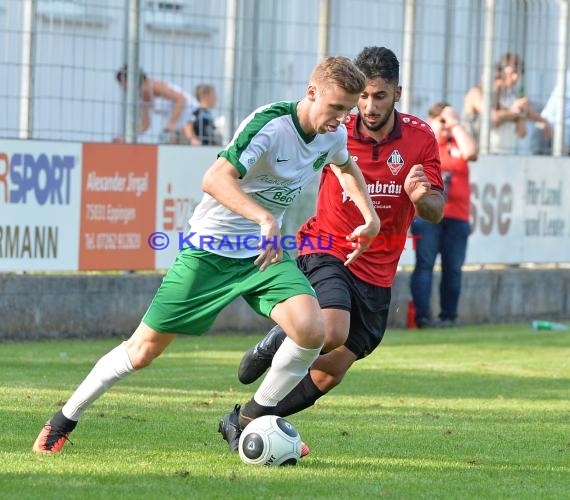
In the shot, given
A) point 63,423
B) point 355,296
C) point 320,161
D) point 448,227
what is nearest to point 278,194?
point 320,161

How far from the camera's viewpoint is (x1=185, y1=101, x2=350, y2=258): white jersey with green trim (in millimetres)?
7102

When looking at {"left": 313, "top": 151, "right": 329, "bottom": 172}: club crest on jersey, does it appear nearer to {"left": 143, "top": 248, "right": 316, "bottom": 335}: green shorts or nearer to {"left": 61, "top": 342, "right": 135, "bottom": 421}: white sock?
{"left": 143, "top": 248, "right": 316, "bottom": 335}: green shorts

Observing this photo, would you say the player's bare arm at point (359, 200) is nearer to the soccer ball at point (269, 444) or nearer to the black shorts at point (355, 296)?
the black shorts at point (355, 296)

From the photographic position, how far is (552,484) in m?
6.84

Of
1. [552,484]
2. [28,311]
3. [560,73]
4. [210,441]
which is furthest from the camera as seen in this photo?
[560,73]

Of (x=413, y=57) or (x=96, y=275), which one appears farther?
(x=413, y=57)

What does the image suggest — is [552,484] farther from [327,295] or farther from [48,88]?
[48,88]

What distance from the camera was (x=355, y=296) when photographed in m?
8.23

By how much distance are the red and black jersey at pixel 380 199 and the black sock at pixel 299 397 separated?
2.64 ft

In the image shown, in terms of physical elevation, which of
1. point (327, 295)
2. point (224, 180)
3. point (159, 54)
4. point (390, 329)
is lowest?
point (390, 329)

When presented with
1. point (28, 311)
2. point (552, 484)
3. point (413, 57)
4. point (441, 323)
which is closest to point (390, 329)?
point (441, 323)

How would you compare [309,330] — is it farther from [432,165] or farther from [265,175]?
[432,165]

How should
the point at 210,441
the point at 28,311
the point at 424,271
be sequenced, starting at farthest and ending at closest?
1. the point at 424,271
2. the point at 28,311
3. the point at 210,441

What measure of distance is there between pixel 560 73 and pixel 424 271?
11.9ft
